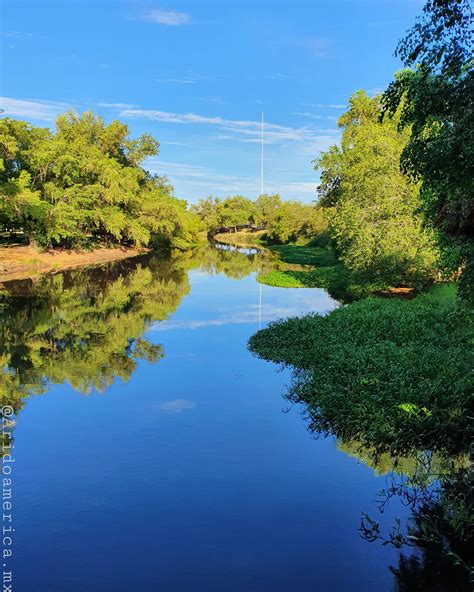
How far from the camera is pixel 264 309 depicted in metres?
30.7

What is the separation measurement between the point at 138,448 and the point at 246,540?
14.7 feet

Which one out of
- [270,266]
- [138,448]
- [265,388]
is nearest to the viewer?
[138,448]

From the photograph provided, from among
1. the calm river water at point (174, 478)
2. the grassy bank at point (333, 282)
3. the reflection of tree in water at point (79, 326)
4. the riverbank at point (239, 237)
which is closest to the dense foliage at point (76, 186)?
the reflection of tree in water at point (79, 326)

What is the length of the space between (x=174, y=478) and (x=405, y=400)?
6.26 m

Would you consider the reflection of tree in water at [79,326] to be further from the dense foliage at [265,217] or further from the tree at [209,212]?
the tree at [209,212]

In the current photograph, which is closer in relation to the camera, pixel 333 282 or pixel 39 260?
pixel 333 282

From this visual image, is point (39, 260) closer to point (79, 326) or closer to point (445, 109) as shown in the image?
point (79, 326)

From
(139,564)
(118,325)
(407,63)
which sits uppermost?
(407,63)

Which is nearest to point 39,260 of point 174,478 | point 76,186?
point 76,186

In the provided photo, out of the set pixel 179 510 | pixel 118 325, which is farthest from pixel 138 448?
pixel 118 325

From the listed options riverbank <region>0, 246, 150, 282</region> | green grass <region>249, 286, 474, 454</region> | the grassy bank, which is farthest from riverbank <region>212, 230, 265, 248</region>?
green grass <region>249, 286, 474, 454</region>

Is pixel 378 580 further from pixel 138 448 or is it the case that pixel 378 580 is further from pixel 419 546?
pixel 138 448

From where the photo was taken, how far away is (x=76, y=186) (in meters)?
55.1

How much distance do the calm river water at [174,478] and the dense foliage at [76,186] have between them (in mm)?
27102
